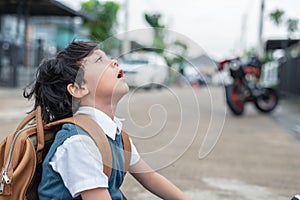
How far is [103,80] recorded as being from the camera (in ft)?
4.83

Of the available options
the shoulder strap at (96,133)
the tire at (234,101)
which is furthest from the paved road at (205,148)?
the tire at (234,101)

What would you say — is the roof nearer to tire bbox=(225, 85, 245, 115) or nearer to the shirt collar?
tire bbox=(225, 85, 245, 115)

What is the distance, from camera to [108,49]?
1.69 m

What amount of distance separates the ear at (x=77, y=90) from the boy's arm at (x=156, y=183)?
368 mm

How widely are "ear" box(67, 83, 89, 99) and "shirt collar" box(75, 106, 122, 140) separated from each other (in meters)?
0.05

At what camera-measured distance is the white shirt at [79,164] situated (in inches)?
53.7

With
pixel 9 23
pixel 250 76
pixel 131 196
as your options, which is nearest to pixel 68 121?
pixel 131 196

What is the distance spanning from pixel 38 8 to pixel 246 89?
31.3 feet

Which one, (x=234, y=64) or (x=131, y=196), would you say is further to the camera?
(x=234, y=64)

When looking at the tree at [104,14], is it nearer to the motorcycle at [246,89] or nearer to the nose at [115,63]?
the motorcycle at [246,89]

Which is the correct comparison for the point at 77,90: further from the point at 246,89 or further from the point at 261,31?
the point at 261,31

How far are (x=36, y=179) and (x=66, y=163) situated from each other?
156mm

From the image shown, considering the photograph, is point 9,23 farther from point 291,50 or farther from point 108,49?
point 108,49

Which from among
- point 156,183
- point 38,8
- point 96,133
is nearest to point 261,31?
point 38,8
